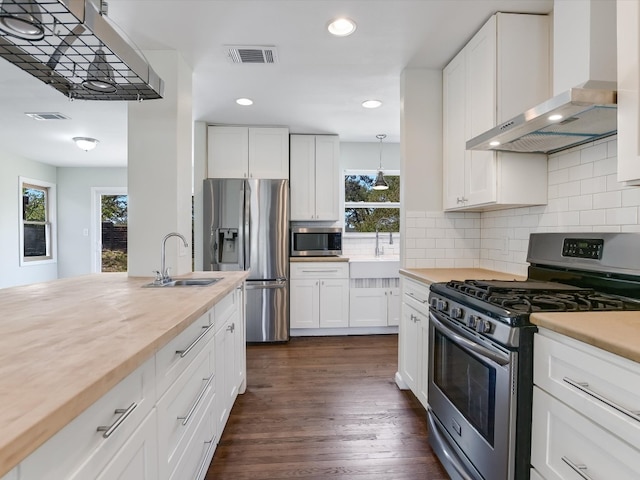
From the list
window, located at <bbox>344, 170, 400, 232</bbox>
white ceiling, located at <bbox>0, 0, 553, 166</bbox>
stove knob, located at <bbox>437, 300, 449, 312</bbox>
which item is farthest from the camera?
window, located at <bbox>344, 170, 400, 232</bbox>

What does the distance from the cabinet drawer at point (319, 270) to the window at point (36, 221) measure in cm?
459

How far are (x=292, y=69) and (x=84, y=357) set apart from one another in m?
2.41

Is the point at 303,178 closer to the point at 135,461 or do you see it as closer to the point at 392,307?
the point at 392,307

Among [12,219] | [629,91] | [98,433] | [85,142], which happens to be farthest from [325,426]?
[12,219]

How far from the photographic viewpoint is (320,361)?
3.17 meters

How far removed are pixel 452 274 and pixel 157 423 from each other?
6.12 feet

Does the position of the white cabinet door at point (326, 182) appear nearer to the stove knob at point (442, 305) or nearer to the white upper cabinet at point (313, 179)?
the white upper cabinet at point (313, 179)

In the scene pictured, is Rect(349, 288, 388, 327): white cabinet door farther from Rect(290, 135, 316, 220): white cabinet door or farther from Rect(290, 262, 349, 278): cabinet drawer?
Rect(290, 135, 316, 220): white cabinet door

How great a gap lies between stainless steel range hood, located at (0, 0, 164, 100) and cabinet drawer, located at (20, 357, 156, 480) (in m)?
1.11

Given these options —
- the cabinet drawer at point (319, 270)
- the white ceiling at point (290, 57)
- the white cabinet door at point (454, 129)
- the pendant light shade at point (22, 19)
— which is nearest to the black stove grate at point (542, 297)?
the white cabinet door at point (454, 129)

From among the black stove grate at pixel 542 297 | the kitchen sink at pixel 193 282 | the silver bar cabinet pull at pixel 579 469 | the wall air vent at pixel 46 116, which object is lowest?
the silver bar cabinet pull at pixel 579 469

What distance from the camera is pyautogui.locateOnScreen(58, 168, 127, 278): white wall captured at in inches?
241

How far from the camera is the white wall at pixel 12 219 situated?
16.4 ft

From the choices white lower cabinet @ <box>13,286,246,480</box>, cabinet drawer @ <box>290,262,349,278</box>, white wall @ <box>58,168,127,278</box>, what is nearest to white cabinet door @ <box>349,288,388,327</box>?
cabinet drawer @ <box>290,262,349,278</box>
